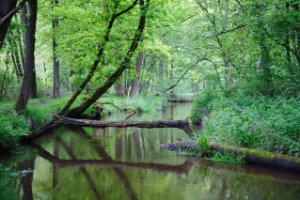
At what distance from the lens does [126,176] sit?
24.7ft

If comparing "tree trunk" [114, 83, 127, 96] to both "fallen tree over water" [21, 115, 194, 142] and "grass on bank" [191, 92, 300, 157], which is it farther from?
"grass on bank" [191, 92, 300, 157]

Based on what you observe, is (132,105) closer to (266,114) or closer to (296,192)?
(266,114)

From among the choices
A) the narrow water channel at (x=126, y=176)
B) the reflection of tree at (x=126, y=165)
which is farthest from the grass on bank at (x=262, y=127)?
the reflection of tree at (x=126, y=165)

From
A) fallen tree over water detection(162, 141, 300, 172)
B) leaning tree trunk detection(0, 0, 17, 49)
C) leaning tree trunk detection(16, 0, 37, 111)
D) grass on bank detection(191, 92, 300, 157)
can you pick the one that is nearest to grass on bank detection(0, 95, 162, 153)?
leaning tree trunk detection(16, 0, 37, 111)

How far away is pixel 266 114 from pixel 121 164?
13.4 ft

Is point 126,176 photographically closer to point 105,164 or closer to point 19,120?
point 105,164

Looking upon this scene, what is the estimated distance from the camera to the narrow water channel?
6.19 metres

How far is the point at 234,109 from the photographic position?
10.7m

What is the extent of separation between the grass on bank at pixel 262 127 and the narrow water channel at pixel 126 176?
771 millimetres

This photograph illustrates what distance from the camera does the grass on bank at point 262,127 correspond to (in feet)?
26.3

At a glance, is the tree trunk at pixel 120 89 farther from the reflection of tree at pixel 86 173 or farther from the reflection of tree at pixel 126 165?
the reflection of tree at pixel 126 165

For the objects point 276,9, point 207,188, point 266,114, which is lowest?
point 207,188

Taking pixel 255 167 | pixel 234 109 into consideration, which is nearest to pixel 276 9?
pixel 234 109

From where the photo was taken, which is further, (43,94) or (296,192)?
(43,94)
